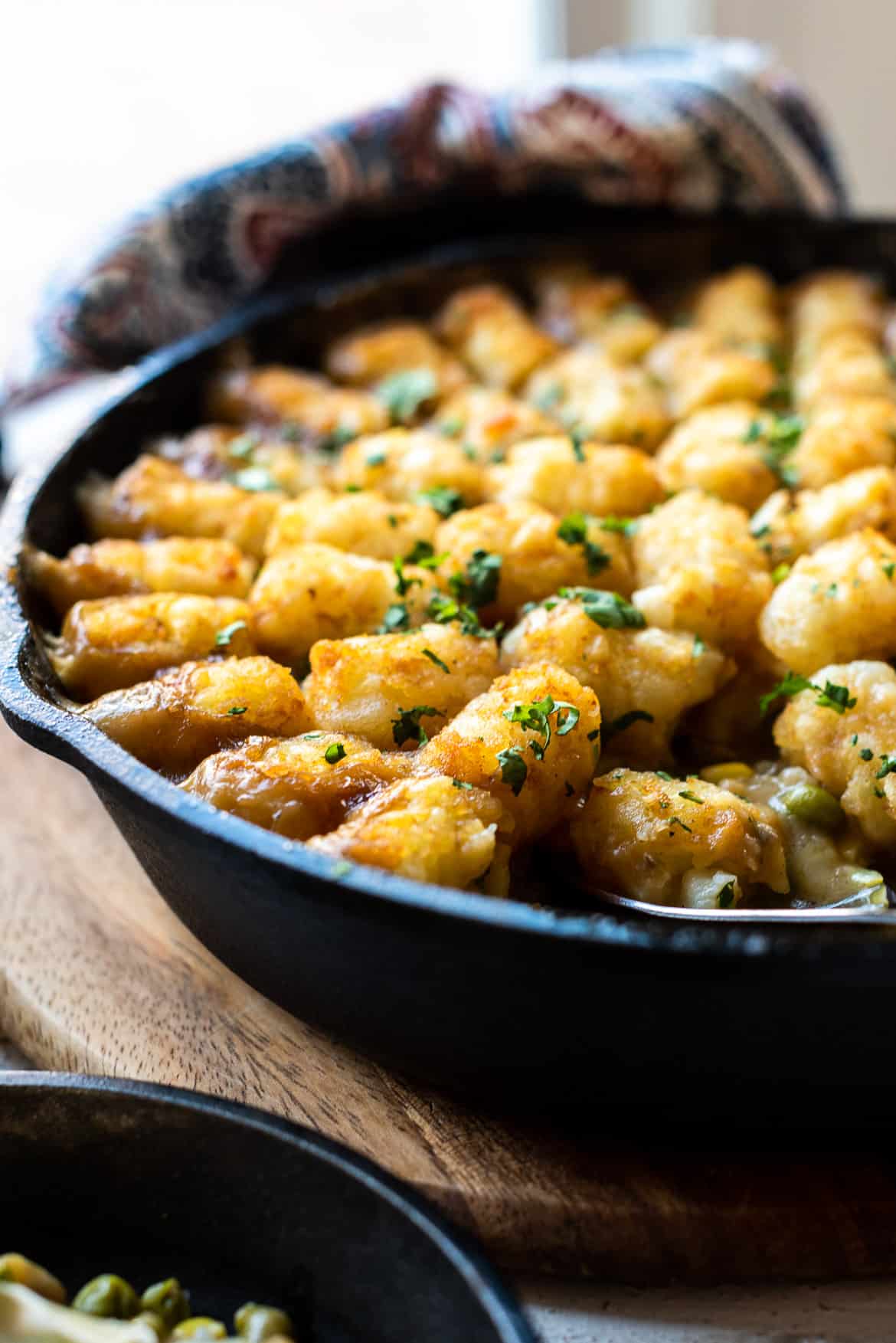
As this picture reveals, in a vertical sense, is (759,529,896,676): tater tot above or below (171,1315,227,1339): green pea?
below

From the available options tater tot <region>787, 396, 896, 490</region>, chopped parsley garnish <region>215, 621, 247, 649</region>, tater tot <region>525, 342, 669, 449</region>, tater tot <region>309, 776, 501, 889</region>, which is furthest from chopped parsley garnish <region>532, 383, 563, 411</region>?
tater tot <region>309, 776, 501, 889</region>

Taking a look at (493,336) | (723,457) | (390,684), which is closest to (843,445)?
(723,457)

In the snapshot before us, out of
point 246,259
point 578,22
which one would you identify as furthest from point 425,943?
point 578,22

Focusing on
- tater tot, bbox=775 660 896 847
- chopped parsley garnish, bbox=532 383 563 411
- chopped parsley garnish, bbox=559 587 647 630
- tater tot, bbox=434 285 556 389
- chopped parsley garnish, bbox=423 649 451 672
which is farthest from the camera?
tater tot, bbox=434 285 556 389

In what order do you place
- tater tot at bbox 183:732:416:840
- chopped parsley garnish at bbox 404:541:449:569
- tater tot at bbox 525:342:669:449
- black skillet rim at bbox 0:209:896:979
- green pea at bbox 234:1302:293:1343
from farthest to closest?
tater tot at bbox 525:342:669:449
chopped parsley garnish at bbox 404:541:449:569
tater tot at bbox 183:732:416:840
green pea at bbox 234:1302:293:1343
black skillet rim at bbox 0:209:896:979

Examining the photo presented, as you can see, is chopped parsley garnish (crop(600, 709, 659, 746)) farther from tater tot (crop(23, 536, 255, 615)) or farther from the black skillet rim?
tater tot (crop(23, 536, 255, 615))

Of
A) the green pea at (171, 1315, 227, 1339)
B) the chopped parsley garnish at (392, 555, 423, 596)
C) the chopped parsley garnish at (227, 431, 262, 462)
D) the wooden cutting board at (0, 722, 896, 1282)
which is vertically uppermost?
the chopped parsley garnish at (227, 431, 262, 462)

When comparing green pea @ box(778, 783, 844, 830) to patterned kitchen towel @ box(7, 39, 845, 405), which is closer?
green pea @ box(778, 783, 844, 830)
